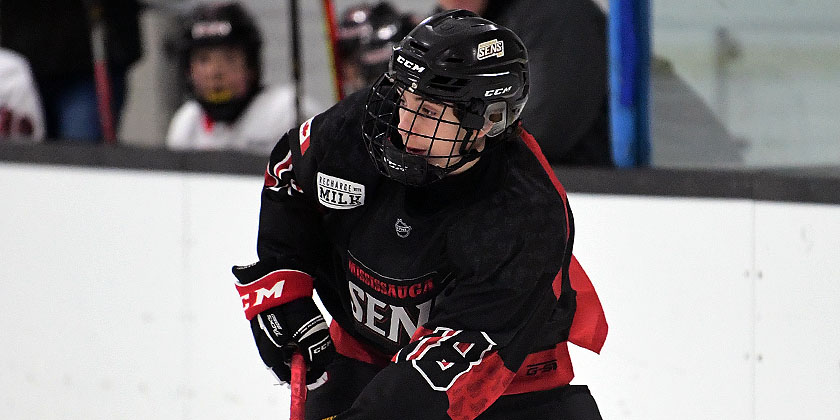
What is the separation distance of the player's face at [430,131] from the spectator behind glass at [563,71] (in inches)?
34.1

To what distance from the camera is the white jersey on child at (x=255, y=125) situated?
3273 millimetres

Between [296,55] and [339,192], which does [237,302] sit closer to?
[296,55]

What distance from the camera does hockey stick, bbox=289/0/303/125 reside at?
119 inches

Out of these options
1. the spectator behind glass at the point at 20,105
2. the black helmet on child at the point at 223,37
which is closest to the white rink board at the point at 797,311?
the black helmet on child at the point at 223,37

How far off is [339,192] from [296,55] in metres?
1.43

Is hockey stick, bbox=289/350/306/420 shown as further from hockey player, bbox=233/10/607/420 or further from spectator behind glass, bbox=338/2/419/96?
spectator behind glass, bbox=338/2/419/96

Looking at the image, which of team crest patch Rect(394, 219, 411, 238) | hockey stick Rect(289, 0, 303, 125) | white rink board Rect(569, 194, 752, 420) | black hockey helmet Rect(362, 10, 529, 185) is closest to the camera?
black hockey helmet Rect(362, 10, 529, 185)

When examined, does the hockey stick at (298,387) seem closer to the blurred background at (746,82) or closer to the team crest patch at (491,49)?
the team crest patch at (491,49)

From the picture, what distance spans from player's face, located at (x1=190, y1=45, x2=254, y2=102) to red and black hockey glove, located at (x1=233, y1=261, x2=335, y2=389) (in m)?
1.55

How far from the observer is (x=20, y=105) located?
357 cm

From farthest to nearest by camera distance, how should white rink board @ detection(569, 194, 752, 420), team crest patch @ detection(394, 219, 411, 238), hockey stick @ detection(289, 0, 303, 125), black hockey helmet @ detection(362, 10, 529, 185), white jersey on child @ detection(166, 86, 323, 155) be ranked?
white jersey on child @ detection(166, 86, 323, 155) < hockey stick @ detection(289, 0, 303, 125) < white rink board @ detection(569, 194, 752, 420) < team crest patch @ detection(394, 219, 411, 238) < black hockey helmet @ detection(362, 10, 529, 185)

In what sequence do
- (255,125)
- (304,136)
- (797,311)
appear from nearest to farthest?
1. (304,136)
2. (797,311)
3. (255,125)

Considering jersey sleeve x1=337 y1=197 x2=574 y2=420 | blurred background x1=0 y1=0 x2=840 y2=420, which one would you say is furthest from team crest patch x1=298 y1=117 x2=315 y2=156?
blurred background x1=0 y1=0 x2=840 y2=420

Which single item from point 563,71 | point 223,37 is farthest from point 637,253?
point 223,37
